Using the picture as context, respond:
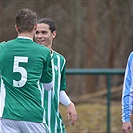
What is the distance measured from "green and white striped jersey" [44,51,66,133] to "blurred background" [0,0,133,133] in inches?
417

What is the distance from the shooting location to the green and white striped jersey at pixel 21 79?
6.39m

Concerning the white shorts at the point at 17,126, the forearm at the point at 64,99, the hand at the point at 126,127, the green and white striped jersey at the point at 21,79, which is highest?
the green and white striped jersey at the point at 21,79

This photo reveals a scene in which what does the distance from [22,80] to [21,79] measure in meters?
0.01

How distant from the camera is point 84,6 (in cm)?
2003

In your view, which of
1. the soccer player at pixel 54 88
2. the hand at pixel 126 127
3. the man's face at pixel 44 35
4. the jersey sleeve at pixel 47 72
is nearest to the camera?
the jersey sleeve at pixel 47 72

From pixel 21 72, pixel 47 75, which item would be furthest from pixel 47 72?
pixel 21 72

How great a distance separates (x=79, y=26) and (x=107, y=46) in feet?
3.72

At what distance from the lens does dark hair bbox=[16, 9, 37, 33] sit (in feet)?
21.0

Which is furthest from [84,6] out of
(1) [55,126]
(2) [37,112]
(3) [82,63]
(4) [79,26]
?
(2) [37,112]

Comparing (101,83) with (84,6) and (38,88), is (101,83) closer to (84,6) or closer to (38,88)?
(84,6)

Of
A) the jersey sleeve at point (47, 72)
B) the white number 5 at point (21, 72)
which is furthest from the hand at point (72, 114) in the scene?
the white number 5 at point (21, 72)

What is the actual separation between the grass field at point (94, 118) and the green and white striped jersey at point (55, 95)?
4066 mm

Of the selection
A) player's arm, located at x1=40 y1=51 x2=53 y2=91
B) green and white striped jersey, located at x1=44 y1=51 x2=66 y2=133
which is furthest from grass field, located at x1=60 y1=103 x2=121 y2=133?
player's arm, located at x1=40 y1=51 x2=53 y2=91

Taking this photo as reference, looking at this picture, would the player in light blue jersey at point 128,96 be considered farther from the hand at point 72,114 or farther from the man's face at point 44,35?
the man's face at point 44,35
